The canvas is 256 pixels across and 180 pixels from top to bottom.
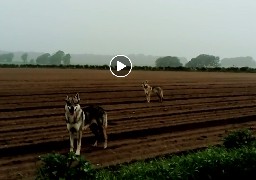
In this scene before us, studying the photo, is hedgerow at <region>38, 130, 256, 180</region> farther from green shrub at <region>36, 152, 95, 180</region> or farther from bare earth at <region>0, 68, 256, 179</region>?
bare earth at <region>0, 68, 256, 179</region>

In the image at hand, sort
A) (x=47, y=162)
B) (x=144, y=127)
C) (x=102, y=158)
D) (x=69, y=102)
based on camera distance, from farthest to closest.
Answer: (x=144, y=127), (x=102, y=158), (x=69, y=102), (x=47, y=162)

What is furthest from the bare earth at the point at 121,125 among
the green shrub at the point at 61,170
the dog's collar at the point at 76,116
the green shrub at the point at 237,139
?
the green shrub at the point at 61,170

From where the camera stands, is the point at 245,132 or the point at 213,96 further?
the point at 213,96

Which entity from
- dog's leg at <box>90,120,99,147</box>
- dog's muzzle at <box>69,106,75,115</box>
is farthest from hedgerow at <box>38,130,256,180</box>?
dog's leg at <box>90,120,99,147</box>

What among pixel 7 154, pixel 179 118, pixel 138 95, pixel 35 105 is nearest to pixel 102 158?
pixel 7 154

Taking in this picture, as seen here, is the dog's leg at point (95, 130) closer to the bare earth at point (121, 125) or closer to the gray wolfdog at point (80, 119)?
the gray wolfdog at point (80, 119)

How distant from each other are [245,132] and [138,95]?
13.0m

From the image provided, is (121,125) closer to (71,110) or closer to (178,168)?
(71,110)

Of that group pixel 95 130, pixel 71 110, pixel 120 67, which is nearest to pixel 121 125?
pixel 95 130

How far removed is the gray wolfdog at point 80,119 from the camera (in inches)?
347

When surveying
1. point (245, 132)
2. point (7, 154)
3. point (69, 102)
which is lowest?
point (7, 154)

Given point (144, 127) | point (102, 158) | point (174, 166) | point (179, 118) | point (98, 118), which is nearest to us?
point (174, 166)

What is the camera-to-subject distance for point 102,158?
30.9 ft

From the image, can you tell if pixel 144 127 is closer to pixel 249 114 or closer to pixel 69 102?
pixel 69 102
